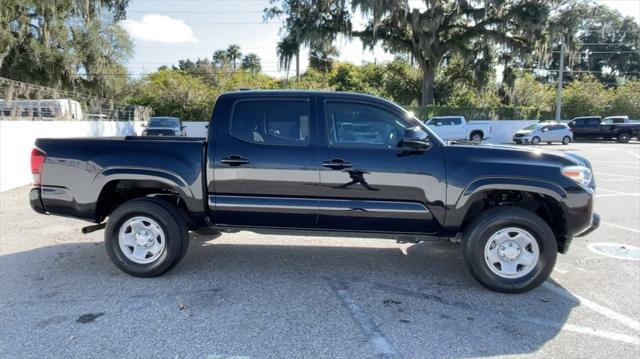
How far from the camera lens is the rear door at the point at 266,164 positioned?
4.48 meters

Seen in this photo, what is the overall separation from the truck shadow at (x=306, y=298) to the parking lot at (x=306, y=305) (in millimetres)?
17

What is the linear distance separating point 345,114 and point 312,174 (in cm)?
71

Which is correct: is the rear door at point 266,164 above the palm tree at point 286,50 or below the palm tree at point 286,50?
below

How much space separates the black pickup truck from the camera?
14.3 feet

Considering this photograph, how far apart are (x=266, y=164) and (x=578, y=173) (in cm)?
301

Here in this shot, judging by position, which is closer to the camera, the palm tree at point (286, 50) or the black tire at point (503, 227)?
the black tire at point (503, 227)

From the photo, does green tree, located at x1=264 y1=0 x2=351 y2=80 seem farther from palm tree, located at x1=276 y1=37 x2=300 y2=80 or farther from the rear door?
the rear door

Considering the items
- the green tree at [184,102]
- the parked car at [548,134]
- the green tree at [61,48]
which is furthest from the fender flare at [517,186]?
the green tree at [184,102]

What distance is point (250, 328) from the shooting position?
11.8ft

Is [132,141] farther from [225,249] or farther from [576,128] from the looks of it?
[576,128]

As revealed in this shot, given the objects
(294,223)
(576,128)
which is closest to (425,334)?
(294,223)

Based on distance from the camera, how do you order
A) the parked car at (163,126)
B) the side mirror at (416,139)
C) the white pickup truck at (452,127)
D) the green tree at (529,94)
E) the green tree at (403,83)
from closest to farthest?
the side mirror at (416,139), the parked car at (163,126), the white pickup truck at (452,127), the green tree at (403,83), the green tree at (529,94)

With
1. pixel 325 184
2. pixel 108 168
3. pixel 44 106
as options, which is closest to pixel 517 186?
pixel 325 184

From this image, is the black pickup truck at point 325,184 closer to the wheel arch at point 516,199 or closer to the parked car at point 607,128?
the wheel arch at point 516,199
